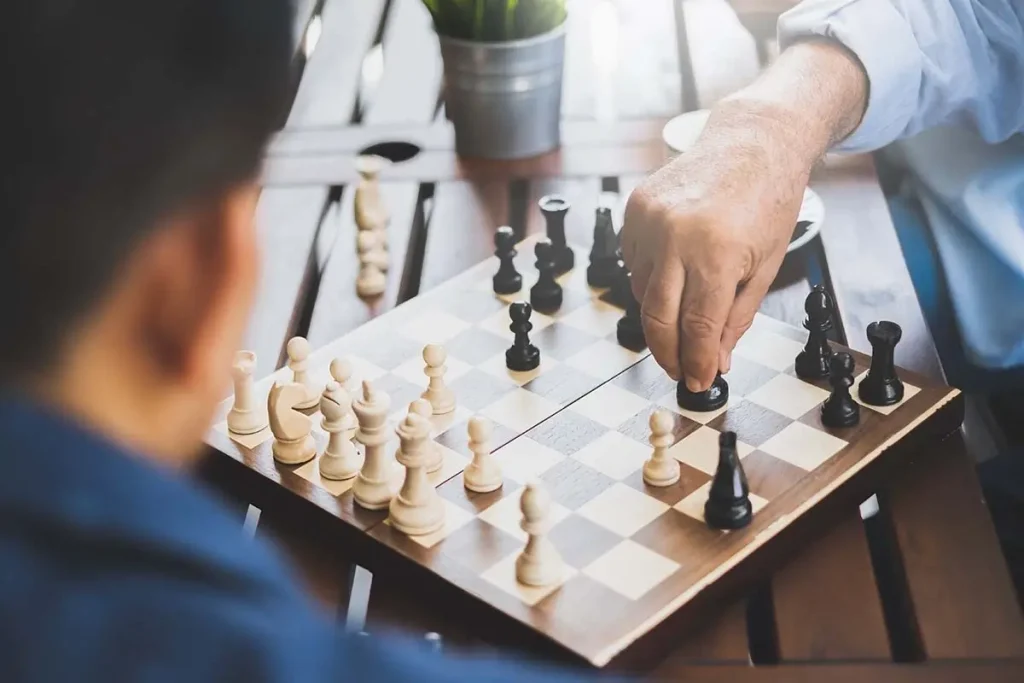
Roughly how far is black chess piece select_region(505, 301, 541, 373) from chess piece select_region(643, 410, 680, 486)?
0.70 ft

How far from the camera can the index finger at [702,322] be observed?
1.28 meters

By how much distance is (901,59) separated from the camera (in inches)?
64.5

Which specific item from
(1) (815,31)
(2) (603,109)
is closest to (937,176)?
(1) (815,31)

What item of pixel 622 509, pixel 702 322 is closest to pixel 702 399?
pixel 702 322

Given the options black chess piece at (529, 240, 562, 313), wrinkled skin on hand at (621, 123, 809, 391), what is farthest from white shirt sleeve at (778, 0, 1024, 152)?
black chess piece at (529, 240, 562, 313)

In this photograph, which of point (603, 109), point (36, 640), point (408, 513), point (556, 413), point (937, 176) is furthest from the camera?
point (603, 109)

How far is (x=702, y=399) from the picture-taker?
51.4 inches

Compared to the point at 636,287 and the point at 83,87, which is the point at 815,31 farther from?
the point at 83,87

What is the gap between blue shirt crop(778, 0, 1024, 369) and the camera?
5.29 ft

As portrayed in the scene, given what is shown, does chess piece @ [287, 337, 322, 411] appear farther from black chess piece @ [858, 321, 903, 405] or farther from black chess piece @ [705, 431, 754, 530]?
black chess piece @ [858, 321, 903, 405]

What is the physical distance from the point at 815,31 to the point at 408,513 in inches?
32.0

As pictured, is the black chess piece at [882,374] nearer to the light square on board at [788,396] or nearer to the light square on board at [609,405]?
the light square on board at [788,396]

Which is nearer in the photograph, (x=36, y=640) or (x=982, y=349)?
(x=36, y=640)

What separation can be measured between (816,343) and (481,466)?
367 millimetres
